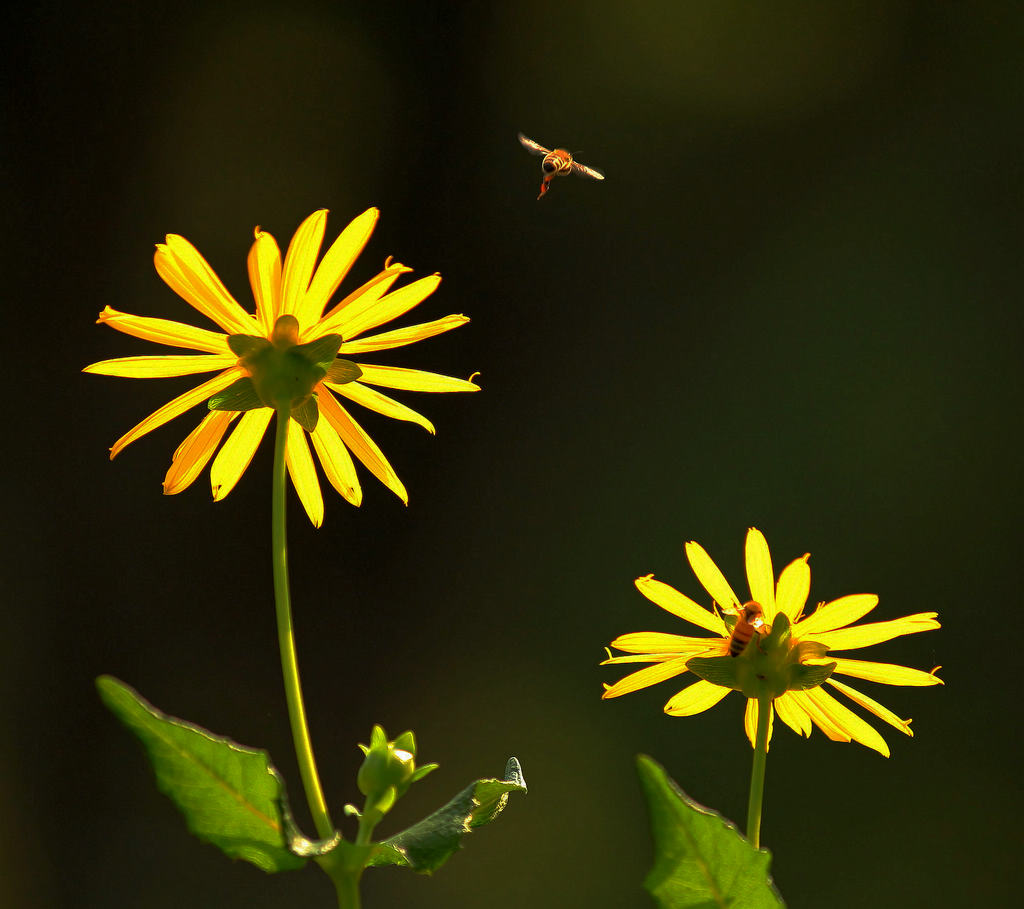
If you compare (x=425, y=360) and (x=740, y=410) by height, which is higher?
(x=425, y=360)

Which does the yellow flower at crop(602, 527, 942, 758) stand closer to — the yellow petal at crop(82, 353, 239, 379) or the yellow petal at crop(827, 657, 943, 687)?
the yellow petal at crop(827, 657, 943, 687)

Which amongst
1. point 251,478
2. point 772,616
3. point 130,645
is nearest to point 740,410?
point 251,478

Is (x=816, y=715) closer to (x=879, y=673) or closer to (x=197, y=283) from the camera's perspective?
(x=879, y=673)

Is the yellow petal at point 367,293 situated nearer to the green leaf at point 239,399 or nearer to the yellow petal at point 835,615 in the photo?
the green leaf at point 239,399

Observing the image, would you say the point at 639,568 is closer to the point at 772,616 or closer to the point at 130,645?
the point at 130,645

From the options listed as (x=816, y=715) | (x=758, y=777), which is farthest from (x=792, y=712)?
(x=758, y=777)

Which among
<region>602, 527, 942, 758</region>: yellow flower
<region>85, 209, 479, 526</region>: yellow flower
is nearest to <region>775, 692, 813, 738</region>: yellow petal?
<region>602, 527, 942, 758</region>: yellow flower
